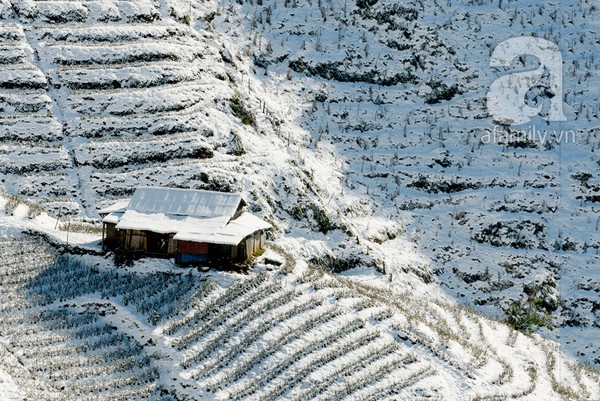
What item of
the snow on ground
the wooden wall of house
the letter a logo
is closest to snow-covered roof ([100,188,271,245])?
the wooden wall of house

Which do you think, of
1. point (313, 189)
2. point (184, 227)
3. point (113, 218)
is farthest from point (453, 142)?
point (113, 218)

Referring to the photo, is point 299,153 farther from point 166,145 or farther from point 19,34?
point 19,34

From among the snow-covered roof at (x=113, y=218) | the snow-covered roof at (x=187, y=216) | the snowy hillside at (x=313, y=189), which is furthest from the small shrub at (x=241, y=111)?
the snow-covered roof at (x=113, y=218)

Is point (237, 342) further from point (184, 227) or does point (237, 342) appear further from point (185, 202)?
point (185, 202)

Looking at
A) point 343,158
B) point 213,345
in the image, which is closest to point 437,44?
point 343,158

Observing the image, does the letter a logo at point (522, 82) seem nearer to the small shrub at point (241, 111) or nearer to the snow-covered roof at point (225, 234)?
the small shrub at point (241, 111)
